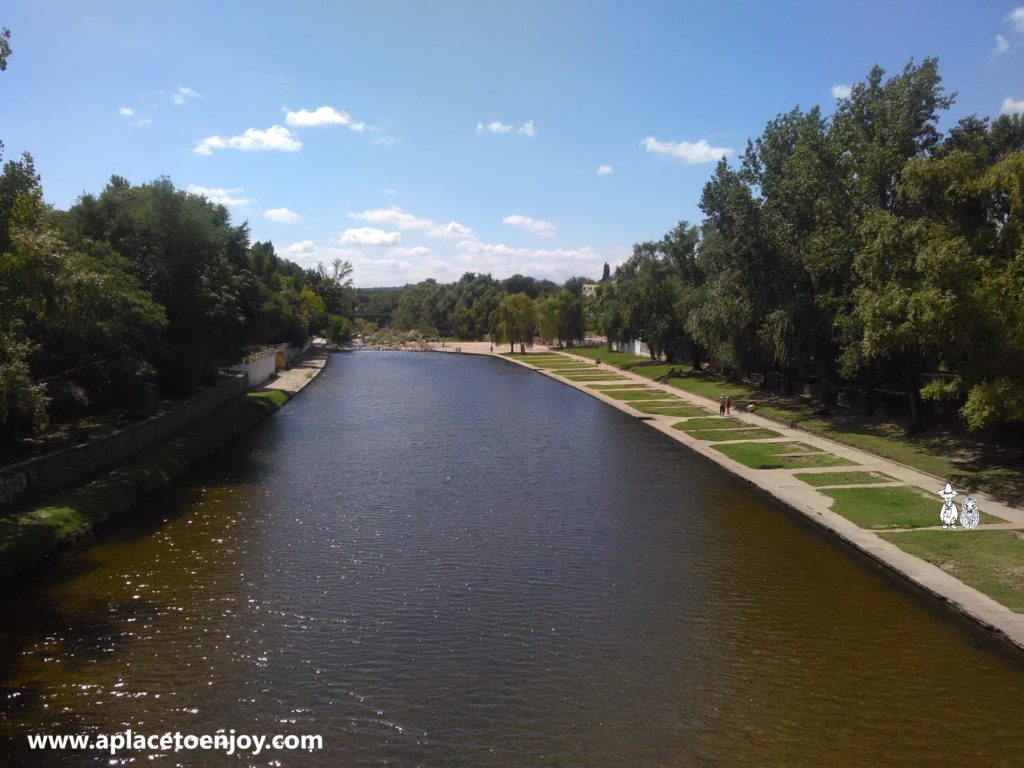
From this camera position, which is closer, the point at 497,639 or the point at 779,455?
the point at 497,639

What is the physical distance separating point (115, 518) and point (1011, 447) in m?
33.4

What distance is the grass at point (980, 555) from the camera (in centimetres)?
1700

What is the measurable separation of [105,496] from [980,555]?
2631cm

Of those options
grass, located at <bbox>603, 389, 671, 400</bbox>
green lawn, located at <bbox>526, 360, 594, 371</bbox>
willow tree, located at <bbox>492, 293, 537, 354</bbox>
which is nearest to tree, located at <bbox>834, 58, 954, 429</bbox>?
grass, located at <bbox>603, 389, 671, 400</bbox>

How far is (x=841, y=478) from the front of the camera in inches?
1115

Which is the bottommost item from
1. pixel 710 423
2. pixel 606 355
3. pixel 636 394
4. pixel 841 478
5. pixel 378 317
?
pixel 841 478

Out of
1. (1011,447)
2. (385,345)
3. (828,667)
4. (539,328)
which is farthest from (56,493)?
(385,345)

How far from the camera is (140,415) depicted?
1302 inches

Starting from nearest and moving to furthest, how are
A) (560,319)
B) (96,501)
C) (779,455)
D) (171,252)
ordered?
(96,501)
(779,455)
(171,252)
(560,319)

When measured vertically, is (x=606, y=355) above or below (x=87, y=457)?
above

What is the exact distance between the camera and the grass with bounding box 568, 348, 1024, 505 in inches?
1033

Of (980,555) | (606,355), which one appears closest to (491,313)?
(606,355)

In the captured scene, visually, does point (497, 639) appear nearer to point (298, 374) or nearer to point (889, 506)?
point (889, 506)

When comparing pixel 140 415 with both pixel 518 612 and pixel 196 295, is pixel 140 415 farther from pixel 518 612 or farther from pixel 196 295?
pixel 518 612
